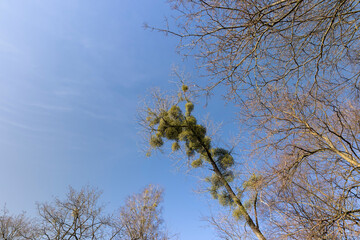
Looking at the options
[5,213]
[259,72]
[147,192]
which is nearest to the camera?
[259,72]

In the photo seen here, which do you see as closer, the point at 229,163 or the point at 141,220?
the point at 229,163

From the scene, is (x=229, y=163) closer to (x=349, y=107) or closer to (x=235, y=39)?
(x=349, y=107)

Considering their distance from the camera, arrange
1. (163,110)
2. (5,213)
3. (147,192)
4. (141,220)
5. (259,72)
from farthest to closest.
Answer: (5,213)
(147,192)
(141,220)
(163,110)
(259,72)

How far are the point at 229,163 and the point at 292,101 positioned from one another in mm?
3459

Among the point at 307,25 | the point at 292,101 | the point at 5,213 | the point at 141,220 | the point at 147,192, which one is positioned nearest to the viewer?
the point at 307,25

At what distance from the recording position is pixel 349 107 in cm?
330

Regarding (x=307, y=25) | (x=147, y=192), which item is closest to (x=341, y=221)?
(x=307, y=25)

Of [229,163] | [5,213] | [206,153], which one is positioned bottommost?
[229,163]

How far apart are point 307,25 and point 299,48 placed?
0.35m

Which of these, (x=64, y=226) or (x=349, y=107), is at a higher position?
(x=64, y=226)

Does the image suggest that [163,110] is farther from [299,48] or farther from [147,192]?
[147,192]

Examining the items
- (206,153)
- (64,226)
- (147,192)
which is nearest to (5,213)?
(64,226)

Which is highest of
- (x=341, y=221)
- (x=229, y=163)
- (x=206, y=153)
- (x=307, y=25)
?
(x=206, y=153)

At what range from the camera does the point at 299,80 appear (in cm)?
269
